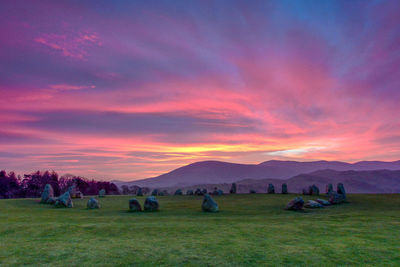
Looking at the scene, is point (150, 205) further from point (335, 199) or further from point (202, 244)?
point (335, 199)

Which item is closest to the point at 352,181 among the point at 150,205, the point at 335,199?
the point at 335,199

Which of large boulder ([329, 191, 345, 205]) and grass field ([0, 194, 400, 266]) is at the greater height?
large boulder ([329, 191, 345, 205])

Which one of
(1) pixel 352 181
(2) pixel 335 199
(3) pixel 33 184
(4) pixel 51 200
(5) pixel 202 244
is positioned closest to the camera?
(5) pixel 202 244

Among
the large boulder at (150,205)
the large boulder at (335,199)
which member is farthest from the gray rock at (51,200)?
the large boulder at (335,199)

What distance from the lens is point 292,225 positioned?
13.0m

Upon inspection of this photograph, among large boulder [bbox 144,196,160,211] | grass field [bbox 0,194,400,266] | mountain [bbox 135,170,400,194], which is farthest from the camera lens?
mountain [bbox 135,170,400,194]

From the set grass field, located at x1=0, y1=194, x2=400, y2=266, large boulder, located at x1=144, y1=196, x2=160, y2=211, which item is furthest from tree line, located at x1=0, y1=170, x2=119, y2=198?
grass field, located at x1=0, y1=194, x2=400, y2=266

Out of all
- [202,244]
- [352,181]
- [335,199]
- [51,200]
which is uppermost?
[352,181]

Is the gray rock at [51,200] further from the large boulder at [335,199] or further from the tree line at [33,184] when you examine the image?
the large boulder at [335,199]

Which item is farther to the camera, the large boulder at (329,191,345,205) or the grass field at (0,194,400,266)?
the large boulder at (329,191,345,205)

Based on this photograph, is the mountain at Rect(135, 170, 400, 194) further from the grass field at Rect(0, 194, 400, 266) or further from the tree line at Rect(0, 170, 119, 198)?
the grass field at Rect(0, 194, 400, 266)

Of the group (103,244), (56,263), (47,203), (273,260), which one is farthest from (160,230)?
(47,203)

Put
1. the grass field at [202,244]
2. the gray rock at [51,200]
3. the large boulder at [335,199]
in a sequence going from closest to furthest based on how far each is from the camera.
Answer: the grass field at [202,244], the gray rock at [51,200], the large boulder at [335,199]

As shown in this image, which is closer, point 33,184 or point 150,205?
point 150,205
